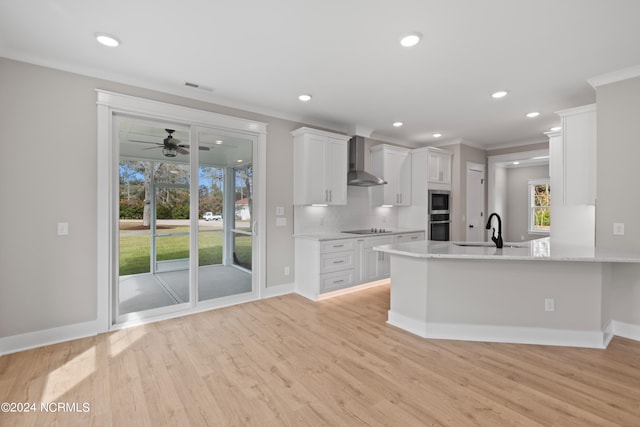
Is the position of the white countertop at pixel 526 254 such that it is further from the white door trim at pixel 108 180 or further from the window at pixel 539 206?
the window at pixel 539 206

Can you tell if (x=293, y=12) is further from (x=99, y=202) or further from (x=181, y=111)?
(x=99, y=202)

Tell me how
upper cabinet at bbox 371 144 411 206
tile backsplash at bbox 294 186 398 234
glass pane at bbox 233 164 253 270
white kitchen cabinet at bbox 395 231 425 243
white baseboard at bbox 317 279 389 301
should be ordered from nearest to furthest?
1. glass pane at bbox 233 164 253 270
2. white baseboard at bbox 317 279 389 301
3. tile backsplash at bbox 294 186 398 234
4. white kitchen cabinet at bbox 395 231 425 243
5. upper cabinet at bbox 371 144 411 206

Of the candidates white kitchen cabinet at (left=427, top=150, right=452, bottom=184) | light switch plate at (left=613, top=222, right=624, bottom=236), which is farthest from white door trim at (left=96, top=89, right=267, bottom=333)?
light switch plate at (left=613, top=222, right=624, bottom=236)

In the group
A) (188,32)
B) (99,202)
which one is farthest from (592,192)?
(99,202)

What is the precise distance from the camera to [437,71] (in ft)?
10.0

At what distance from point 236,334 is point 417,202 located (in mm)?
4280

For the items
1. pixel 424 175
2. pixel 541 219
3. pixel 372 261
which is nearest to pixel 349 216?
pixel 372 261

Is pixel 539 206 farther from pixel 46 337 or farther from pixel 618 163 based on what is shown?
pixel 46 337

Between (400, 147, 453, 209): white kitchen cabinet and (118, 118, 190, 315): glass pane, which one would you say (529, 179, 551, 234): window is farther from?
(118, 118, 190, 315): glass pane

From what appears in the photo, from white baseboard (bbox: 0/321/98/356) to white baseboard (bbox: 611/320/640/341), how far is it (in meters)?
5.36

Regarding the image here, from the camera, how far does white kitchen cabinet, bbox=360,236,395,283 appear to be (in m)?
4.73

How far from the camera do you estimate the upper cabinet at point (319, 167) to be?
14.4 ft

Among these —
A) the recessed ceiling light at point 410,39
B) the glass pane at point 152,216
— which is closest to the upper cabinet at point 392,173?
the recessed ceiling light at point 410,39

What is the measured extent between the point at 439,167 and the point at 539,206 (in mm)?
4595
